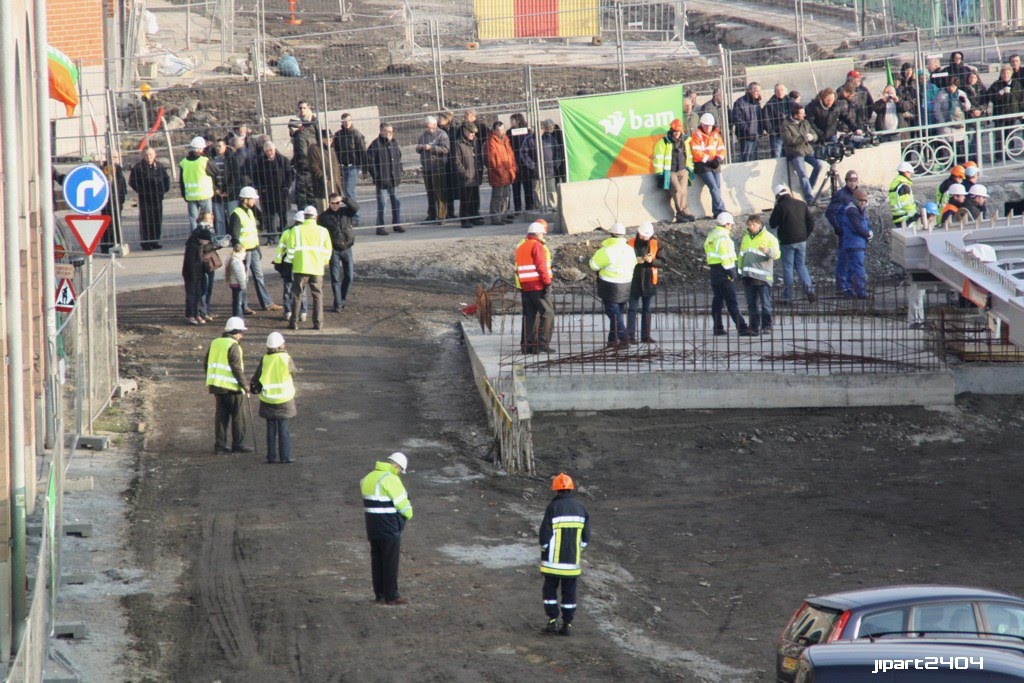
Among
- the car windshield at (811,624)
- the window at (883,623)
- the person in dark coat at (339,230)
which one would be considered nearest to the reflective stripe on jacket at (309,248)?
the person in dark coat at (339,230)

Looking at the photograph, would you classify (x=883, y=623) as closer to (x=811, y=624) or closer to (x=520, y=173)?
(x=811, y=624)

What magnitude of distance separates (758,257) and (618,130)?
19.3 feet

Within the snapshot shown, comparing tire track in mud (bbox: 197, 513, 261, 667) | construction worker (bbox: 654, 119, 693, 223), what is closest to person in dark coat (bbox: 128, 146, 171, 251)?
construction worker (bbox: 654, 119, 693, 223)

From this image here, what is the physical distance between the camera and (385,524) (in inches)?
493

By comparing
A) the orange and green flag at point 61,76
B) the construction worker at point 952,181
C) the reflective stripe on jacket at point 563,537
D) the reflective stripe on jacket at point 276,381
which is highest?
the orange and green flag at point 61,76

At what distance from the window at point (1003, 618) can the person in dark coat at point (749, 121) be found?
16.4 m

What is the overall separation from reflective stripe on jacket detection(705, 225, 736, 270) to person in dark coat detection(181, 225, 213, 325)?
24.5 feet

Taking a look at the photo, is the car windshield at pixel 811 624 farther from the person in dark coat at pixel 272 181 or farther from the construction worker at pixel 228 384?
the person in dark coat at pixel 272 181

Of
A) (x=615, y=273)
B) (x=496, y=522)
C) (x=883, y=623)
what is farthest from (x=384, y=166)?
(x=883, y=623)

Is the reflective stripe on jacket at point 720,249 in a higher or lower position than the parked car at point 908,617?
higher

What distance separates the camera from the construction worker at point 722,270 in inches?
775

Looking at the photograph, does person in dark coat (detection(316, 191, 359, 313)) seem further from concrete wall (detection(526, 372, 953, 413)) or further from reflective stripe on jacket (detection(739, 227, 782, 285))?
reflective stripe on jacket (detection(739, 227, 782, 285))

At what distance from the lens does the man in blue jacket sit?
21469 millimetres

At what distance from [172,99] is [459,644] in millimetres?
26189
